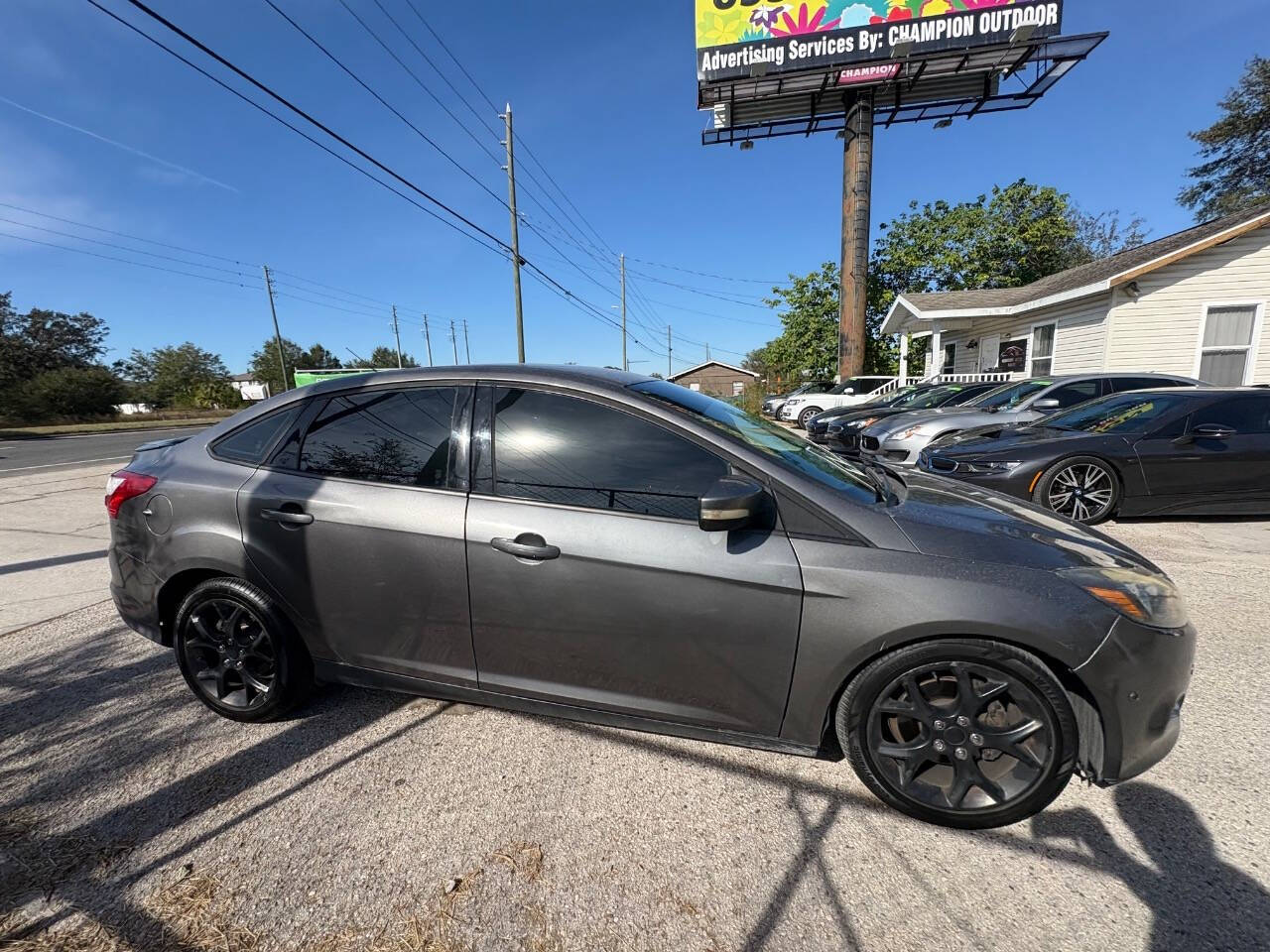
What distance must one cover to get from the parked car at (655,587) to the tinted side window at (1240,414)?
14.1ft

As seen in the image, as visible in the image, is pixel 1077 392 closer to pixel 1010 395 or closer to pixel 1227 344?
pixel 1010 395

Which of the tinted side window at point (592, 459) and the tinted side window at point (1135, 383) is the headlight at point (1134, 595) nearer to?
the tinted side window at point (592, 459)

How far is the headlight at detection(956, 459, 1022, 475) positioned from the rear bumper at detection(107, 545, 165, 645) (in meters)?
6.03

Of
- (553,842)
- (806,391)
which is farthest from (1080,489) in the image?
(806,391)

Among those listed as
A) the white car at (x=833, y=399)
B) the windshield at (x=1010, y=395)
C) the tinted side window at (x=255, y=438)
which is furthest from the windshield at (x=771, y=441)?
the white car at (x=833, y=399)

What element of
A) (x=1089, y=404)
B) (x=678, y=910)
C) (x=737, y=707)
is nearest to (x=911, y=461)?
(x=1089, y=404)

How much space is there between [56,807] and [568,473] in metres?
2.19

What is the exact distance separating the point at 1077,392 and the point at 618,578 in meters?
9.26

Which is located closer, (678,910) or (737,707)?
(678,910)

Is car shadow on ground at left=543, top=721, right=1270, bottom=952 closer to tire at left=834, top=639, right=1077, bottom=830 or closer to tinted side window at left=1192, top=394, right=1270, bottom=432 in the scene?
tire at left=834, top=639, right=1077, bottom=830

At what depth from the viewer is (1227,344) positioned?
1059 centimetres

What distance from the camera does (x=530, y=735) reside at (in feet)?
7.68

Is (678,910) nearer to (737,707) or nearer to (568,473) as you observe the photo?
(737,707)

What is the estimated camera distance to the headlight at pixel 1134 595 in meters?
1.73
